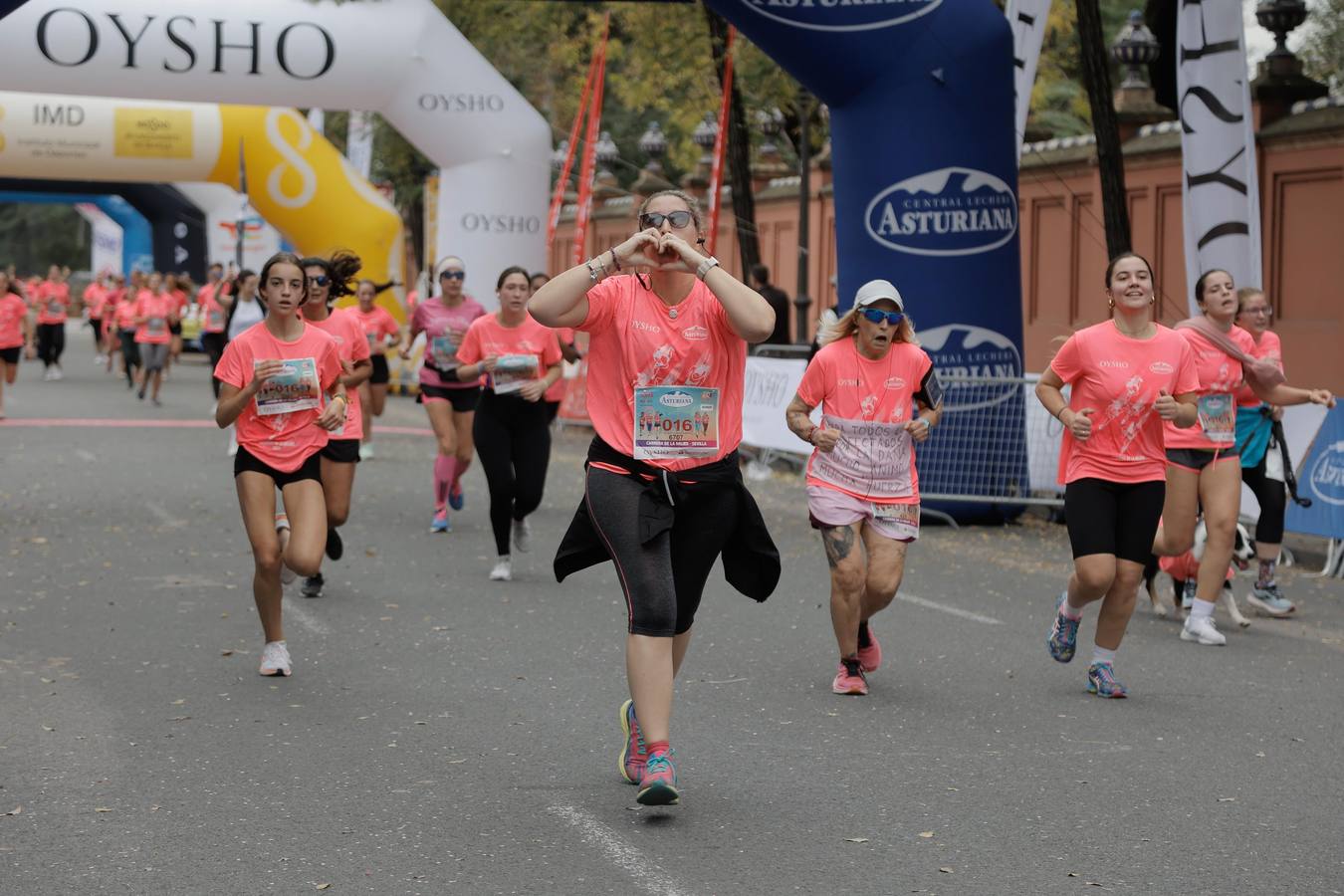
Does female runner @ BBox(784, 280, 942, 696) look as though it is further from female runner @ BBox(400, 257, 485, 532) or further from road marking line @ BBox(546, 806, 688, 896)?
female runner @ BBox(400, 257, 485, 532)

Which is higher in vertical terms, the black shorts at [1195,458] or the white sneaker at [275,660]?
the black shorts at [1195,458]

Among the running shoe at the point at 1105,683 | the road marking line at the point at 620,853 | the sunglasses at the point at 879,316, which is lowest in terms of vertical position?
the road marking line at the point at 620,853

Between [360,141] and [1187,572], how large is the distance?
2750cm

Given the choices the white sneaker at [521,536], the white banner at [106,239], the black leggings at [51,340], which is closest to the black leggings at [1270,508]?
the white sneaker at [521,536]

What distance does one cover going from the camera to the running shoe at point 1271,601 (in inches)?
426

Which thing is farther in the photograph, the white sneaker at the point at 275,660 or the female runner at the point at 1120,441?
the white sneaker at the point at 275,660

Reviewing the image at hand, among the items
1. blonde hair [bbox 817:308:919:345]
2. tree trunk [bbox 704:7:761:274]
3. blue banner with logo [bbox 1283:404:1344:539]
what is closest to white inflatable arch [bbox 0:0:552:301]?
tree trunk [bbox 704:7:761:274]

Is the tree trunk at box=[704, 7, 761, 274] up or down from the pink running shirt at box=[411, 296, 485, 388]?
up

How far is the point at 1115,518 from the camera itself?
805 cm

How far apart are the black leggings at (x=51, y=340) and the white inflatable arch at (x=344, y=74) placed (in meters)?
14.8

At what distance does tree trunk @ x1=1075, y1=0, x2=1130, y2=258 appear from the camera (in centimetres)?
1595

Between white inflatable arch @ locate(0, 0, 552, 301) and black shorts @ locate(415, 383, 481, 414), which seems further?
white inflatable arch @ locate(0, 0, 552, 301)

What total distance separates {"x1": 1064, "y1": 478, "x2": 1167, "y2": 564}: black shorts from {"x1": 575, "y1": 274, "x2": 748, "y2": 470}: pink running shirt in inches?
96.7

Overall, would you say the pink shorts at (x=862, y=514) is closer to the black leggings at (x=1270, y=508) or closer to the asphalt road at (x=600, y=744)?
the asphalt road at (x=600, y=744)
